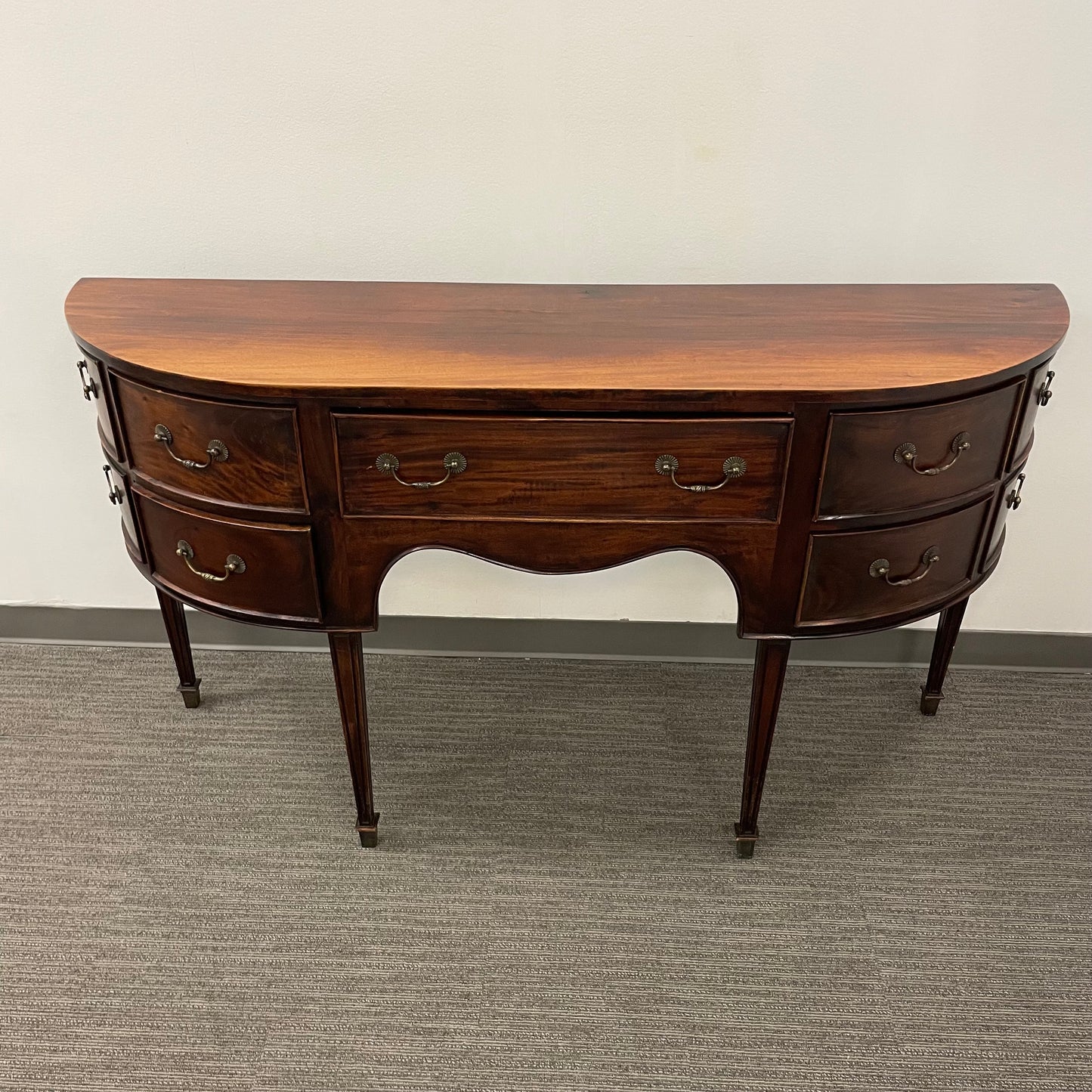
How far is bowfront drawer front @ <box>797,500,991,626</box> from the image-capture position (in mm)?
1434

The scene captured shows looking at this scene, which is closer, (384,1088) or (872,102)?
(384,1088)

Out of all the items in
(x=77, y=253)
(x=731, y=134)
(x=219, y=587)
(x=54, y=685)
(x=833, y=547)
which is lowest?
(x=54, y=685)

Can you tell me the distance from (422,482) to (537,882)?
0.74 metres

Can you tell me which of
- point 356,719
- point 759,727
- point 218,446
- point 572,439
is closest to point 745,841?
point 759,727

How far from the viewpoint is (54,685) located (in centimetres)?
214

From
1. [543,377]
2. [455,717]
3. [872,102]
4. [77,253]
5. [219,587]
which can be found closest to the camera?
[543,377]

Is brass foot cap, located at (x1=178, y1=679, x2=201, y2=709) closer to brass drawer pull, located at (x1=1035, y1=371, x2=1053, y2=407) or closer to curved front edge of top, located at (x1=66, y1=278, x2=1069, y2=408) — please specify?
curved front edge of top, located at (x1=66, y1=278, x2=1069, y2=408)

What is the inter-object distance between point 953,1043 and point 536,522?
0.96 metres

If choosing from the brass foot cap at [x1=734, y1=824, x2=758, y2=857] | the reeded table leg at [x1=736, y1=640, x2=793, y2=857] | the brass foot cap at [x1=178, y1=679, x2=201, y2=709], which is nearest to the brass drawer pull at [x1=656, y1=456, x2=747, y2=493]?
the reeded table leg at [x1=736, y1=640, x2=793, y2=857]

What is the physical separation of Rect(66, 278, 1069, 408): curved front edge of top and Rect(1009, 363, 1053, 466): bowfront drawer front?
43 mm

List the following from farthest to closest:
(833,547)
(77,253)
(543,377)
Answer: (77,253)
(833,547)
(543,377)

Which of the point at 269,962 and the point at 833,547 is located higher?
the point at 833,547

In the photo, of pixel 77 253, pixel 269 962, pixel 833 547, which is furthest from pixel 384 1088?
pixel 77 253

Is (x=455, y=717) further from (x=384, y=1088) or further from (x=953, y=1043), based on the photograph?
(x=953, y=1043)
